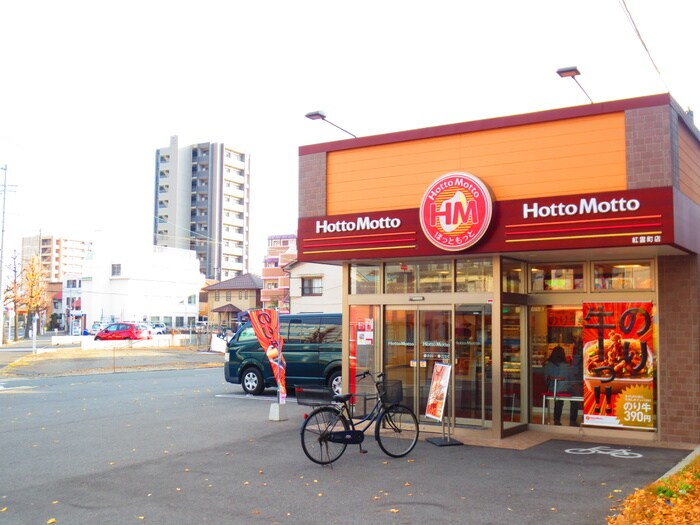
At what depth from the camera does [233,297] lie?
80500mm

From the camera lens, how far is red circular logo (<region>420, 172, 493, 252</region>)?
10.8 metres

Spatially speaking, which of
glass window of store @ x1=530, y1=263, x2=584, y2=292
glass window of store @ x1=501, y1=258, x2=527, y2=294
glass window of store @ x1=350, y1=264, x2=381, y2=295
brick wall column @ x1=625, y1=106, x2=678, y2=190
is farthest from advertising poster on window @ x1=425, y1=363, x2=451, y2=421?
brick wall column @ x1=625, y1=106, x2=678, y2=190

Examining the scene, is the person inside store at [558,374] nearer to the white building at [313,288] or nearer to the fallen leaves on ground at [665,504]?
the fallen leaves on ground at [665,504]

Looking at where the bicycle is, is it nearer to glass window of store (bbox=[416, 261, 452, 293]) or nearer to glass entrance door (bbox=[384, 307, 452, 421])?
glass entrance door (bbox=[384, 307, 452, 421])

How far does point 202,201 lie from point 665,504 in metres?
99.2

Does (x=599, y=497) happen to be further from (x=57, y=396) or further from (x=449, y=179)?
(x=57, y=396)

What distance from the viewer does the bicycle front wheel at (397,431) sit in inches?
372

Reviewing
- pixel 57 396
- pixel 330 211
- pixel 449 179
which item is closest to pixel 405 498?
pixel 449 179

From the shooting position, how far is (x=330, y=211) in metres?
12.8

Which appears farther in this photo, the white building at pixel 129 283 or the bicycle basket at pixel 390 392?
the white building at pixel 129 283

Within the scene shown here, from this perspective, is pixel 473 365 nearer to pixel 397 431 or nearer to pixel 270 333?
pixel 397 431

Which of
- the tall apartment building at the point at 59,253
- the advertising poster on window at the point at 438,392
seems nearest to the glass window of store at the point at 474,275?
the advertising poster on window at the point at 438,392

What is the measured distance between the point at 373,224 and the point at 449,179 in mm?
1607

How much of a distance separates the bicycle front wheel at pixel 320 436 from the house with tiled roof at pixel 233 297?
68.9m
